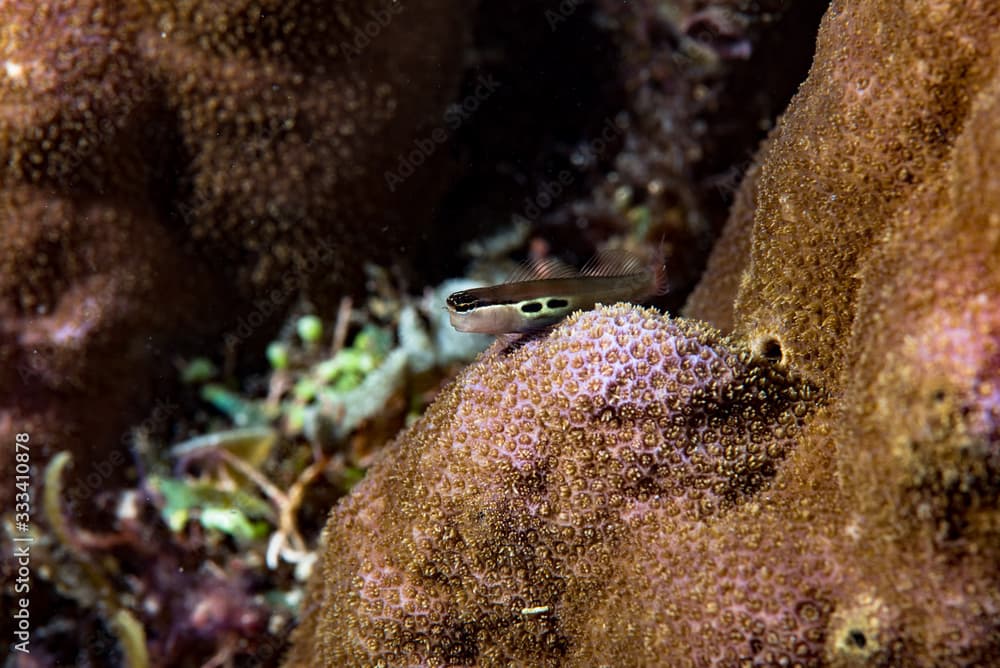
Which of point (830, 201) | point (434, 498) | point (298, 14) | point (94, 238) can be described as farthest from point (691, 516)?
point (94, 238)

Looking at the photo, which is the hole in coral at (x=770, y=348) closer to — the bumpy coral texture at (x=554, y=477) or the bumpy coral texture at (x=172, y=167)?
the bumpy coral texture at (x=554, y=477)

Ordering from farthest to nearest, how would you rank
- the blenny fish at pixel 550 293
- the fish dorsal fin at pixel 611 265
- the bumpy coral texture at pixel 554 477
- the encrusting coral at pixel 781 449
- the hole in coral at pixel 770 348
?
the fish dorsal fin at pixel 611 265 < the blenny fish at pixel 550 293 < the hole in coral at pixel 770 348 < the bumpy coral texture at pixel 554 477 < the encrusting coral at pixel 781 449

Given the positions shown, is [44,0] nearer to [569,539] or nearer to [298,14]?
[298,14]

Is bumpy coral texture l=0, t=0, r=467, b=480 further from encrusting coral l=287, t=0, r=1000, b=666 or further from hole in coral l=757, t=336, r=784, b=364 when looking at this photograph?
hole in coral l=757, t=336, r=784, b=364

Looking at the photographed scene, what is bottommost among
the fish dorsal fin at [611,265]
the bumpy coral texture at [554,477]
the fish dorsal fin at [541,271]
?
the bumpy coral texture at [554,477]

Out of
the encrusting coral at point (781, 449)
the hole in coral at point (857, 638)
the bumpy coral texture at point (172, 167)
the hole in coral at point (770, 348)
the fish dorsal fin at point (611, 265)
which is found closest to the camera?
the encrusting coral at point (781, 449)

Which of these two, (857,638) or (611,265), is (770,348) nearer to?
(611,265)

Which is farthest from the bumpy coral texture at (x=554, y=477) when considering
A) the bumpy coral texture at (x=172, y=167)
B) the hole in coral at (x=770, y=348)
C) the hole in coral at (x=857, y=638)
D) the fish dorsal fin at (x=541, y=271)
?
the bumpy coral texture at (x=172, y=167)
